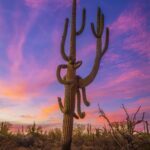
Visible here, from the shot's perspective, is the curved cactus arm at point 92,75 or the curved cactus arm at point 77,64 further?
the curved cactus arm at point 92,75

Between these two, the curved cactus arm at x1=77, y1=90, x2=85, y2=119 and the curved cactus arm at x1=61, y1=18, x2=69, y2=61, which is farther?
the curved cactus arm at x1=61, y1=18, x2=69, y2=61

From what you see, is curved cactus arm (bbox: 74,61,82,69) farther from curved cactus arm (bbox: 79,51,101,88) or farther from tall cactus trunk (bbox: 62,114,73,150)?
tall cactus trunk (bbox: 62,114,73,150)

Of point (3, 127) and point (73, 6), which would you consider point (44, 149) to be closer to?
point (3, 127)

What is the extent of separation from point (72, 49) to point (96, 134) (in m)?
7.35

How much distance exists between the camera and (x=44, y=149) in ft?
47.8

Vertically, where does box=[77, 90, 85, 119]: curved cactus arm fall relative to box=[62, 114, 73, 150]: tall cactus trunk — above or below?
above

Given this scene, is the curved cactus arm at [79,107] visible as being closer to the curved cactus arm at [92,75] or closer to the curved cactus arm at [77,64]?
the curved cactus arm at [92,75]

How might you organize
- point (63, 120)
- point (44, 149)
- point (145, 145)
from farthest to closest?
point (44, 149)
point (145, 145)
point (63, 120)

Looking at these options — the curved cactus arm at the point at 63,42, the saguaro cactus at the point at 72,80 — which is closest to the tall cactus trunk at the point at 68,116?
the saguaro cactus at the point at 72,80

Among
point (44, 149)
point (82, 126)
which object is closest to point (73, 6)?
point (44, 149)

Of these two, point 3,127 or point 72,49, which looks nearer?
point 72,49

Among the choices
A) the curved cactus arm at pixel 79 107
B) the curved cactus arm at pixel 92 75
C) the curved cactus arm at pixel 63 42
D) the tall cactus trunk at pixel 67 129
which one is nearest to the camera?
the tall cactus trunk at pixel 67 129

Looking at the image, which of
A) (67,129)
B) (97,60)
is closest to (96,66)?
(97,60)

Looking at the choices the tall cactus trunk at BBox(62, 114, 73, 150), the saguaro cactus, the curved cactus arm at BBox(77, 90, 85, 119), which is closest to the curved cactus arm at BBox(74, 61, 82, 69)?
the saguaro cactus
